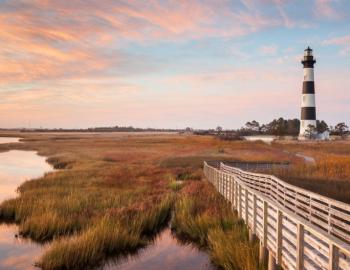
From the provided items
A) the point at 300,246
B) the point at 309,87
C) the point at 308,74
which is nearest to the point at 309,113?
the point at 309,87

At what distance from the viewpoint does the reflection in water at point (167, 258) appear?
38.9 feet

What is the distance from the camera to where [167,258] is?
12.8 meters

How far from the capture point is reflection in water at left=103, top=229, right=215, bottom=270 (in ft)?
38.9

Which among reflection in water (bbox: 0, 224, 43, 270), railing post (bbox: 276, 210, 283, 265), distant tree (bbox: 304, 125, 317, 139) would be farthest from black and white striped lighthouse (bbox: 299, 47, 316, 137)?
railing post (bbox: 276, 210, 283, 265)

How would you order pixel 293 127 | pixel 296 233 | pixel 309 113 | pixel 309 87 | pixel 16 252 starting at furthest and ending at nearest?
pixel 293 127 < pixel 309 113 < pixel 309 87 < pixel 16 252 < pixel 296 233

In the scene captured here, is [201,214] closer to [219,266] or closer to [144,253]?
[144,253]

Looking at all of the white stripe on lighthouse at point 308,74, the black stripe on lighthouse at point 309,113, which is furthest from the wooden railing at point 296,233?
the black stripe on lighthouse at point 309,113

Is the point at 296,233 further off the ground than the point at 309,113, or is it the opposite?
the point at 309,113

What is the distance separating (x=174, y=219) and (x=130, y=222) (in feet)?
6.32

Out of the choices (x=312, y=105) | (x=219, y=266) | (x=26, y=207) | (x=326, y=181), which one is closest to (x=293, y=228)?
(x=219, y=266)

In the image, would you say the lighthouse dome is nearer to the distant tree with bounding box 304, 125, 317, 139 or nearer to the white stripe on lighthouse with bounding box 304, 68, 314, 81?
the white stripe on lighthouse with bounding box 304, 68, 314, 81

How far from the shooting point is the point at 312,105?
72.9m

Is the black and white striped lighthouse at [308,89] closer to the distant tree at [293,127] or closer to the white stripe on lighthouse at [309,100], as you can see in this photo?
the white stripe on lighthouse at [309,100]

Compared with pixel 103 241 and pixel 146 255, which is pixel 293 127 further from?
pixel 103 241
